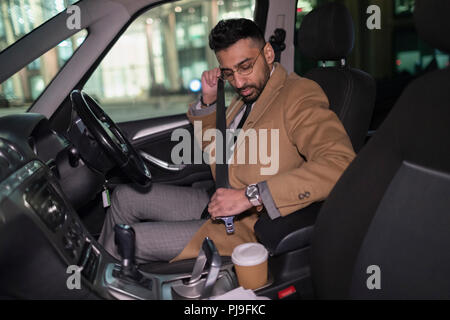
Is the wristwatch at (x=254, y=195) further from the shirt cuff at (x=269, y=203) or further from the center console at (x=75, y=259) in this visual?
the center console at (x=75, y=259)

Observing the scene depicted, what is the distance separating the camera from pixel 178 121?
2.39m

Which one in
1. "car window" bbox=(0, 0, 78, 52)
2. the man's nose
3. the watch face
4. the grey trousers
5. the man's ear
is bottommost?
the grey trousers

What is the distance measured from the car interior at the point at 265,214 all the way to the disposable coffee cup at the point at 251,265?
3 cm

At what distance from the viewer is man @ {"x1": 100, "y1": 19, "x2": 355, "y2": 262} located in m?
1.21

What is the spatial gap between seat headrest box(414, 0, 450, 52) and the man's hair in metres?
0.60

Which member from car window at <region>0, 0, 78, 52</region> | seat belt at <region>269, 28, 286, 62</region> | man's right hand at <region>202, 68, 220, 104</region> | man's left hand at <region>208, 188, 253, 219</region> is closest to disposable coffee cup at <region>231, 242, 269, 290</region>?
man's left hand at <region>208, 188, 253, 219</region>

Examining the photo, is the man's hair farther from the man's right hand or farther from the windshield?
the windshield

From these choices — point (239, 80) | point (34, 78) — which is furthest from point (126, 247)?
point (34, 78)

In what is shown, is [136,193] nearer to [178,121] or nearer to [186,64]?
[178,121]

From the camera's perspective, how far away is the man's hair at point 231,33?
1.42 m

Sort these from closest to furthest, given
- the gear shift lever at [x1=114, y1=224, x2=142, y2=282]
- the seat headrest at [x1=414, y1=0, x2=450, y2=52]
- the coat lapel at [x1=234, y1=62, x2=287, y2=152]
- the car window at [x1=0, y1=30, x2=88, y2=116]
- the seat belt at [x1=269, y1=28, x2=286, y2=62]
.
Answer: the seat headrest at [x1=414, y1=0, x2=450, y2=52]
the gear shift lever at [x1=114, y1=224, x2=142, y2=282]
the coat lapel at [x1=234, y1=62, x2=287, y2=152]
the car window at [x1=0, y1=30, x2=88, y2=116]
the seat belt at [x1=269, y1=28, x2=286, y2=62]

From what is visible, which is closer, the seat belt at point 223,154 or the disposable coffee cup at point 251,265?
the disposable coffee cup at point 251,265

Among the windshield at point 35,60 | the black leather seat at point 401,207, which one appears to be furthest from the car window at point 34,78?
the black leather seat at point 401,207

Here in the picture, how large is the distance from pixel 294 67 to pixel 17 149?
1.66 m
